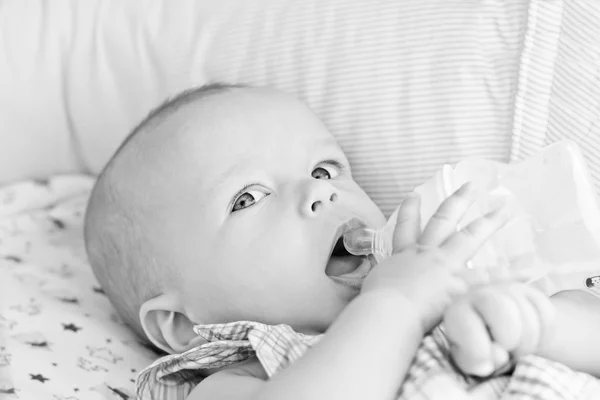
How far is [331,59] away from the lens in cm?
163

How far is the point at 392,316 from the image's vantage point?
1.09 m

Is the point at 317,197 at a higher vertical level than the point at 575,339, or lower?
higher

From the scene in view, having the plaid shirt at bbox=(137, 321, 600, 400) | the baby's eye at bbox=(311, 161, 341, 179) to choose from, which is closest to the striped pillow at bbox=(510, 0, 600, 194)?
the baby's eye at bbox=(311, 161, 341, 179)

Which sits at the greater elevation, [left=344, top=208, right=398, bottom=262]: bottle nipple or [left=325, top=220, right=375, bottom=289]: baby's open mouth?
[left=344, top=208, right=398, bottom=262]: bottle nipple

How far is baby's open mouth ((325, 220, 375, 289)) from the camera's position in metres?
1.30

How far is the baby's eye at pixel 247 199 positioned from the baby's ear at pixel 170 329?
0.18m

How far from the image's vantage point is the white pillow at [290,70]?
1526 millimetres

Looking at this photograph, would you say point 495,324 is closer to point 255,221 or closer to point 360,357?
point 360,357

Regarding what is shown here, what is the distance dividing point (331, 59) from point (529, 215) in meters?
0.52

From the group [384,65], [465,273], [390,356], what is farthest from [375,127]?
[390,356]

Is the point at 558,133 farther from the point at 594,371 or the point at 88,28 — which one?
the point at 88,28

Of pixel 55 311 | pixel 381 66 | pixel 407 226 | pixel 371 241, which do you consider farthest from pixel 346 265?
pixel 55 311

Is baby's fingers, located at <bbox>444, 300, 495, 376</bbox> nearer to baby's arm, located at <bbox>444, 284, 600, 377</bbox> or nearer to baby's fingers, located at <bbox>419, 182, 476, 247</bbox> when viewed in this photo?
baby's arm, located at <bbox>444, 284, 600, 377</bbox>

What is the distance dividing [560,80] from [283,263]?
0.57 metres
